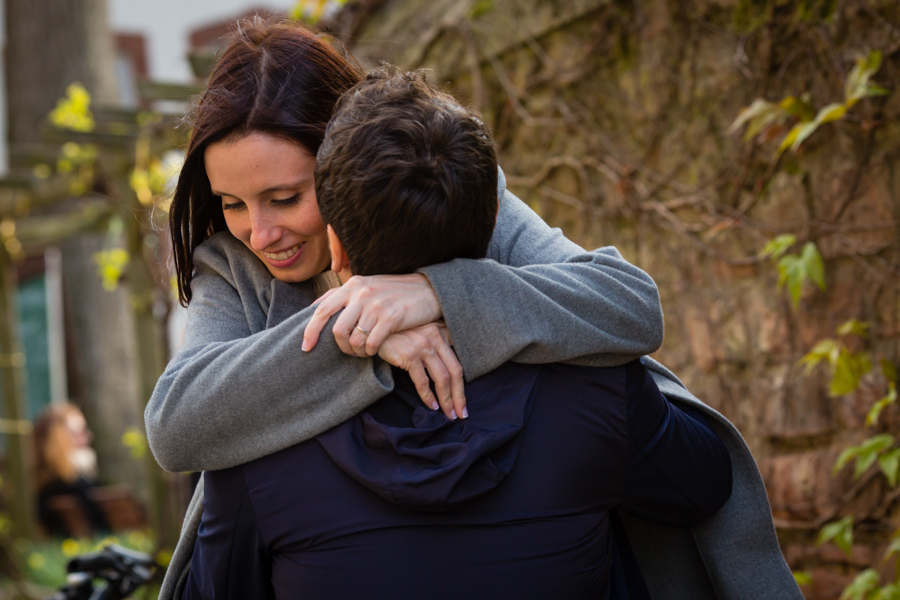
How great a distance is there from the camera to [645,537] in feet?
5.34

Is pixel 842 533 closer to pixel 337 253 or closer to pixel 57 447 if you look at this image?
pixel 337 253

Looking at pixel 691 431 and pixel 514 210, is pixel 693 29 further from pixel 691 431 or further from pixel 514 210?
pixel 691 431

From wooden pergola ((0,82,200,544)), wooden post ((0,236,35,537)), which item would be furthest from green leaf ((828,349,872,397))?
wooden post ((0,236,35,537))

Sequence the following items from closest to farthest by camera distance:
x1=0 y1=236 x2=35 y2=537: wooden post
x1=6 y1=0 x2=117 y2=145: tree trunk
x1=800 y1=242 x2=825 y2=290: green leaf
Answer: x1=800 y1=242 x2=825 y2=290: green leaf, x1=0 y1=236 x2=35 y2=537: wooden post, x1=6 y1=0 x2=117 y2=145: tree trunk

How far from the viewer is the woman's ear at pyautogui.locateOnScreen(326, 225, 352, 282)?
129 centimetres

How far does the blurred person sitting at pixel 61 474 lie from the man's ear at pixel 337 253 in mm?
6185

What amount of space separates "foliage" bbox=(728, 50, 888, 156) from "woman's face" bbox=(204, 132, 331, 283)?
1.35 m

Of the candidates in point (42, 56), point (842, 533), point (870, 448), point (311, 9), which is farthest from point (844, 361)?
point (42, 56)

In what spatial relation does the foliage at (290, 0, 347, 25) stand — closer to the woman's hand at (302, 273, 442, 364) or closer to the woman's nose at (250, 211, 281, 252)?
the woman's nose at (250, 211, 281, 252)

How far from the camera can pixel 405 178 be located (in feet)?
3.83

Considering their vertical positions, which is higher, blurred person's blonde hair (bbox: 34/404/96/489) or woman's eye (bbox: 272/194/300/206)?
woman's eye (bbox: 272/194/300/206)

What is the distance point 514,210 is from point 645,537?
696 mm

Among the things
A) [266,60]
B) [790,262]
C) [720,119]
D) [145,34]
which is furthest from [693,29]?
[145,34]

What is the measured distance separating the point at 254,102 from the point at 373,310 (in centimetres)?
61
